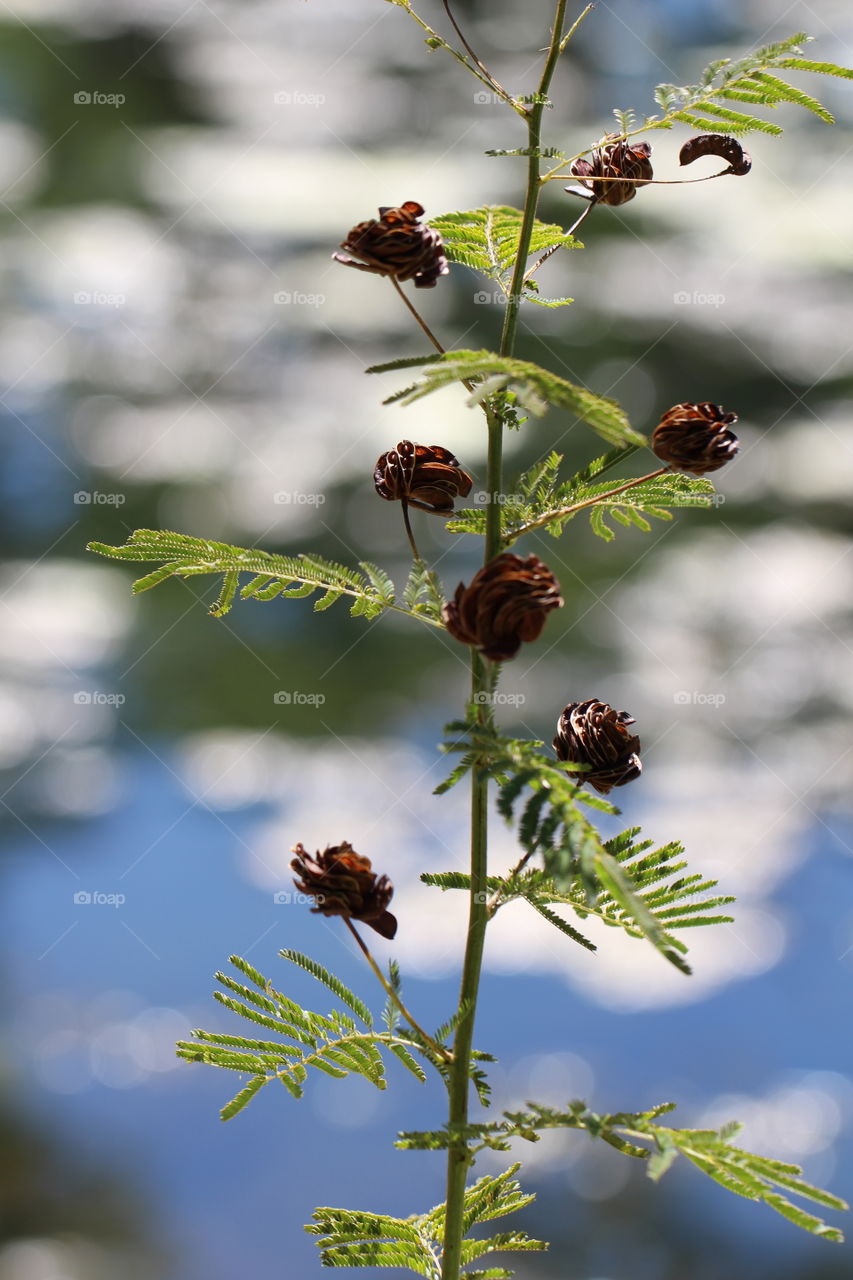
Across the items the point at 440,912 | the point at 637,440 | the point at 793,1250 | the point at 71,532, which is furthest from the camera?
the point at 71,532

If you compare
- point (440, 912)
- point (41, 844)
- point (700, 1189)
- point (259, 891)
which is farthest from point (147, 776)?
point (700, 1189)

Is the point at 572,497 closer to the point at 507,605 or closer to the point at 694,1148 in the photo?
the point at 507,605

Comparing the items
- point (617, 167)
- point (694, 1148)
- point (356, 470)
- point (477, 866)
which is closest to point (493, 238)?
point (617, 167)

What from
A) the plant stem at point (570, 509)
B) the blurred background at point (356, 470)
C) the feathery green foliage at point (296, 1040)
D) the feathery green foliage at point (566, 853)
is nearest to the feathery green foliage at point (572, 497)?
the plant stem at point (570, 509)

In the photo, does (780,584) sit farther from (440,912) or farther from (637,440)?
(637,440)

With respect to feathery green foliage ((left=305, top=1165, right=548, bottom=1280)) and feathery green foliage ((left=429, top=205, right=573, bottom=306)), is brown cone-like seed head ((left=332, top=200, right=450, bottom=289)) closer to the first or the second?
feathery green foliage ((left=429, top=205, right=573, bottom=306))

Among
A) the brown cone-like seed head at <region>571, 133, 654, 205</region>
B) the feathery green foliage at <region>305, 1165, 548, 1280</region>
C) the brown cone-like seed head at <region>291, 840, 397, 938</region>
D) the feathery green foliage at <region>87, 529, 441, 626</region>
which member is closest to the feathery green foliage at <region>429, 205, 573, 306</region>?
the brown cone-like seed head at <region>571, 133, 654, 205</region>
